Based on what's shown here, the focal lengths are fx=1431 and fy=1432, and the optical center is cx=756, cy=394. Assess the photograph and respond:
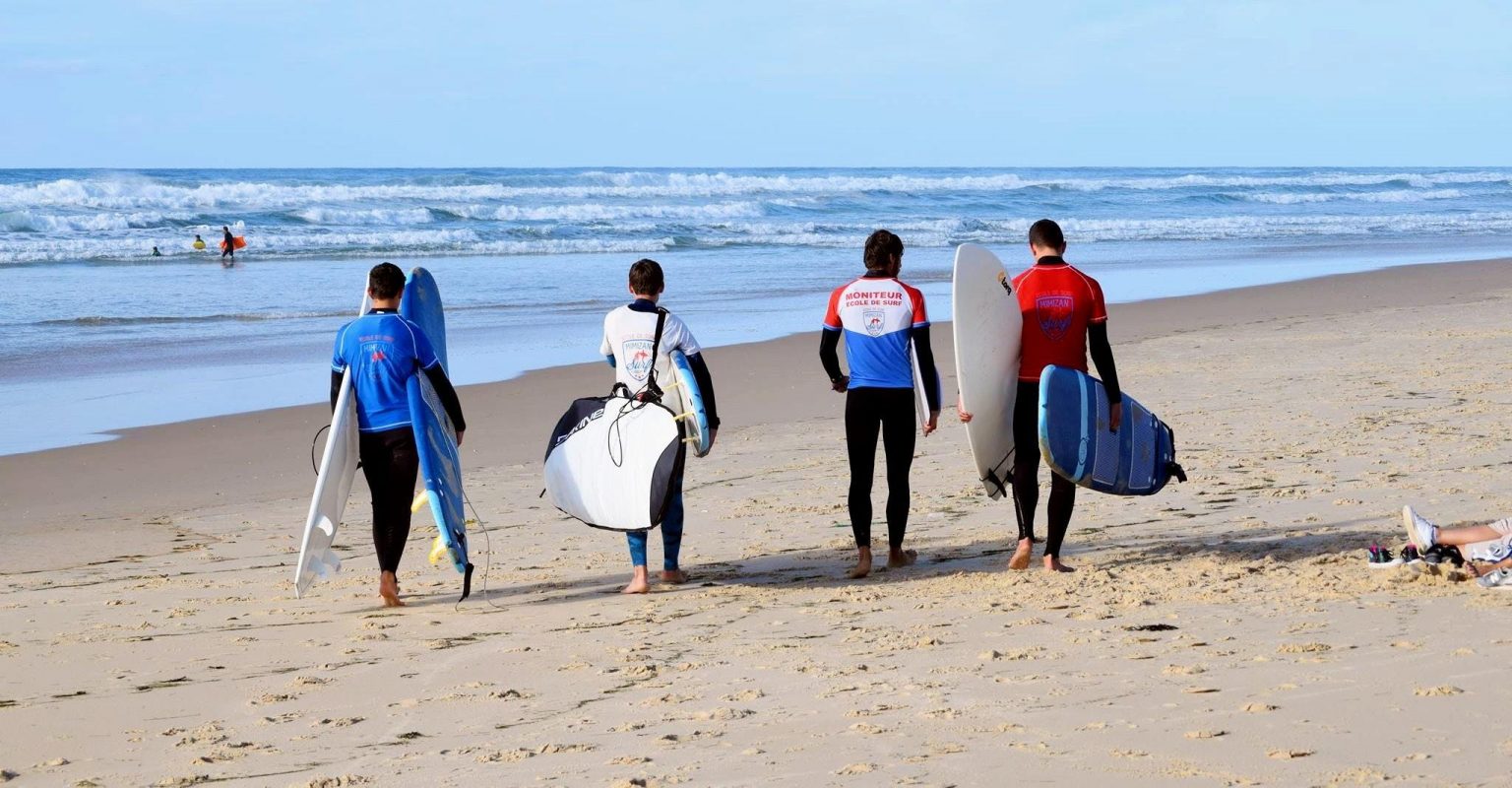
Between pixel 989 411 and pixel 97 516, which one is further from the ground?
pixel 989 411

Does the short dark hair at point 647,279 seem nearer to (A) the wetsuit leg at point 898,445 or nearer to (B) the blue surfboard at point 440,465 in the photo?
(B) the blue surfboard at point 440,465

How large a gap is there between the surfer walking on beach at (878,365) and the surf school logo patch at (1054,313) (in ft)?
1.55

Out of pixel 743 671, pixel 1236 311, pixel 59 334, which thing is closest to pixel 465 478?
pixel 743 671

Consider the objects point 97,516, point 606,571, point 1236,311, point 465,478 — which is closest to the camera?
point 606,571

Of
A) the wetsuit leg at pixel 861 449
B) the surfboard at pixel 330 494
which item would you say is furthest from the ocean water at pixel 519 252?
the wetsuit leg at pixel 861 449

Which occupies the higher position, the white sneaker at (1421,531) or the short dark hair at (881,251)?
the short dark hair at (881,251)

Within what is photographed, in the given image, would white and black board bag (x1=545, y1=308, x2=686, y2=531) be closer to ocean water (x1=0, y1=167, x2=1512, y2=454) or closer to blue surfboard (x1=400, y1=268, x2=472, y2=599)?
blue surfboard (x1=400, y1=268, x2=472, y2=599)

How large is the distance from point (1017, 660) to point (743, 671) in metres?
0.88

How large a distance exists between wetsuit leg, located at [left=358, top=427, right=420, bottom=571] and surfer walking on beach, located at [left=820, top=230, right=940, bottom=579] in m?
1.75

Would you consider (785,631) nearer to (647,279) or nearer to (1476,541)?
(647,279)

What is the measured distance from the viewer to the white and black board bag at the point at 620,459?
19.5 feet

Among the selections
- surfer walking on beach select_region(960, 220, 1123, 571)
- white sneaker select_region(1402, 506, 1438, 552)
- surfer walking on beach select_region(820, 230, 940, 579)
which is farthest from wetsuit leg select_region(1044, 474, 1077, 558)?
white sneaker select_region(1402, 506, 1438, 552)

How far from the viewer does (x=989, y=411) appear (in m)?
6.16

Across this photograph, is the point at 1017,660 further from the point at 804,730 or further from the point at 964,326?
the point at 964,326
